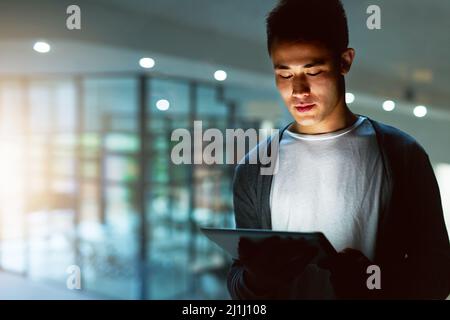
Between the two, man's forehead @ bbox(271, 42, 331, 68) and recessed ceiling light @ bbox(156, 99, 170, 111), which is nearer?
man's forehead @ bbox(271, 42, 331, 68)

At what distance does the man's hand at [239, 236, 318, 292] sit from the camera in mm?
1420

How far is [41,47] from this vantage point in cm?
201

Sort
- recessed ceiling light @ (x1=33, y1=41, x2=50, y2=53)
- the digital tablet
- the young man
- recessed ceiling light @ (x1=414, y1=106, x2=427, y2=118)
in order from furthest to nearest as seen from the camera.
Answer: recessed ceiling light @ (x1=33, y1=41, x2=50, y2=53), recessed ceiling light @ (x1=414, y1=106, x2=427, y2=118), the young man, the digital tablet

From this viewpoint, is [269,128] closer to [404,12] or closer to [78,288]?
[404,12]

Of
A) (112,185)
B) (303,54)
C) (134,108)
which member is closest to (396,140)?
(303,54)

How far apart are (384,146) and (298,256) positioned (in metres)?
0.48

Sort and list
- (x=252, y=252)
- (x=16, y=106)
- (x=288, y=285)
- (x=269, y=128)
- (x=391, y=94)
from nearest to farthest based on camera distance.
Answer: (x=252, y=252)
(x=288, y=285)
(x=269, y=128)
(x=391, y=94)
(x=16, y=106)

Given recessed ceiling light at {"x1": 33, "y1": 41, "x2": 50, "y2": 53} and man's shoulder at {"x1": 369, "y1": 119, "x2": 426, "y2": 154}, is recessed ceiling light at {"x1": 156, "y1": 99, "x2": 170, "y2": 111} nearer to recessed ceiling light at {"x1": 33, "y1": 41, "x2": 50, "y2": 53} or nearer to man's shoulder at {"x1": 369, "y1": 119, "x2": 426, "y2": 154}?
recessed ceiling light at {"x1": 33, "y1": 41, "x2": 50, "y2": 53}

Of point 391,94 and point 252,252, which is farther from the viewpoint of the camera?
point 391,94

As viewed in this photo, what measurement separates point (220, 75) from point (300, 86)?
2.54 feet

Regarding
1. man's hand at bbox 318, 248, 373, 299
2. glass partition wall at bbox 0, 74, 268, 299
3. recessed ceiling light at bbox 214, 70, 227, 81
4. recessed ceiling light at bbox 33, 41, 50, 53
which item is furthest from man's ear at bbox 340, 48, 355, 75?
recessed ceiling light at bbox 33, 41, 50, 53

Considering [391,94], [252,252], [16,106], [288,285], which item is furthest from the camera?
[16,106]

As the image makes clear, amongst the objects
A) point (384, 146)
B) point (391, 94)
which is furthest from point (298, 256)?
point (391, 94)

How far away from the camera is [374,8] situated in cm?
164
